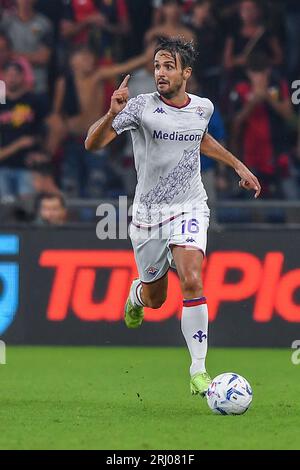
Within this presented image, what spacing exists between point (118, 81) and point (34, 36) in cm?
114

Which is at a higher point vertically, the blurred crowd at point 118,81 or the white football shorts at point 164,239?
the blurred crowd at point 118,81

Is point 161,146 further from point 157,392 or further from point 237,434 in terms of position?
point 237,434

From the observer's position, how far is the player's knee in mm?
7602

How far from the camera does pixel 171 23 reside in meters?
13.4

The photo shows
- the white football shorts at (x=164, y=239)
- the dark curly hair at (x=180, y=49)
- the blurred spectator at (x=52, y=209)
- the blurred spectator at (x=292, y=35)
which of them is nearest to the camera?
the dark curly hair at (x=180, y=49)

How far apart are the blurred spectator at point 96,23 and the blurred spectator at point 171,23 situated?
525 mm

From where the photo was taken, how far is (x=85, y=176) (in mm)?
13461

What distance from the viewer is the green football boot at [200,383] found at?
739 centimetres

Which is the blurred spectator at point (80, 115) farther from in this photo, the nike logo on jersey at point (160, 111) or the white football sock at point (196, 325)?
the white football sock at point (196, 325)

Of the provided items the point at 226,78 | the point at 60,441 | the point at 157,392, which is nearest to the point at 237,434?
the point at 60,441

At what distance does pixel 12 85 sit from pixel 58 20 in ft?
3.25

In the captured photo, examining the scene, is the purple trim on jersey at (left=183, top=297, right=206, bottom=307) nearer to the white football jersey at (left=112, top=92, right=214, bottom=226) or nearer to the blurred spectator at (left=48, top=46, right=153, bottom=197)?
the white football jersey at (left=112, top=92, right=214, bottom=226)

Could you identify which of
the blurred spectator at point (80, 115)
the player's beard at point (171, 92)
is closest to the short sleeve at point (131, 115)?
the player's beard at point (171, 92)

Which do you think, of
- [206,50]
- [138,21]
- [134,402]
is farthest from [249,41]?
[134,402]
